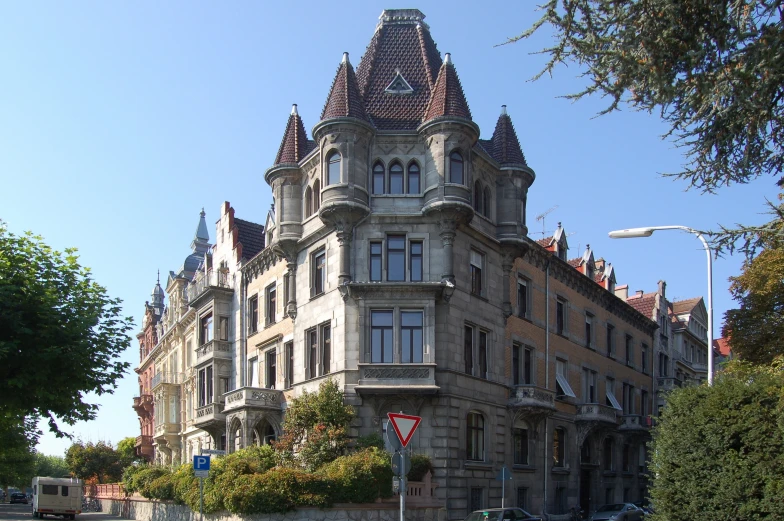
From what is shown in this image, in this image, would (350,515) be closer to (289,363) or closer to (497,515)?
(497,515)

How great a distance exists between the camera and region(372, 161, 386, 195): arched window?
108 feet

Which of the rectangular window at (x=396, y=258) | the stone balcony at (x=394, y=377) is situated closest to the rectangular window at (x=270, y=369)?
the stone balcony at (x=394, y=377)

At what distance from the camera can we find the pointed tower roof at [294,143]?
36062mm

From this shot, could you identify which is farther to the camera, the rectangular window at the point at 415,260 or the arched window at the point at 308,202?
the arched window at the point at 308,202

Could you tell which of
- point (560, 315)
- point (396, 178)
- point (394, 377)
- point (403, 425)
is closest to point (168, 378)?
point (560, 315)

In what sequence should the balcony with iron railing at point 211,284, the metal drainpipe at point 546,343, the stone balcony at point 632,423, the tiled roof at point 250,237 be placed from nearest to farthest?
the metal drainpipe at point 546,343, the balcony with iron railing at point 211,284, the tiled roof at point 250,237, the stone balcony at point 632,423

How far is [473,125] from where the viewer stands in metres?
32.5

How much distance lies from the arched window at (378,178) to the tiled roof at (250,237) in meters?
14.3

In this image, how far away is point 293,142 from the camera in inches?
1436

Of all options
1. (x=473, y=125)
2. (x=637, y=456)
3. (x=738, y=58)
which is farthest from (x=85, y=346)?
(x=637, y=456)

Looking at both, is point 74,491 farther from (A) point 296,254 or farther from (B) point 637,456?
(B) point 637,456

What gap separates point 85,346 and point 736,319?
983 inches

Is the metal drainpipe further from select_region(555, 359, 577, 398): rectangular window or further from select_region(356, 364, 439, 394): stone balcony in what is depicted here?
select_region(356, 364, 439, 394): stone balcony

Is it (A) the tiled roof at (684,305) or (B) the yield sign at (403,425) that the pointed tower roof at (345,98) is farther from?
(A) the tiled roof at (684,305)
